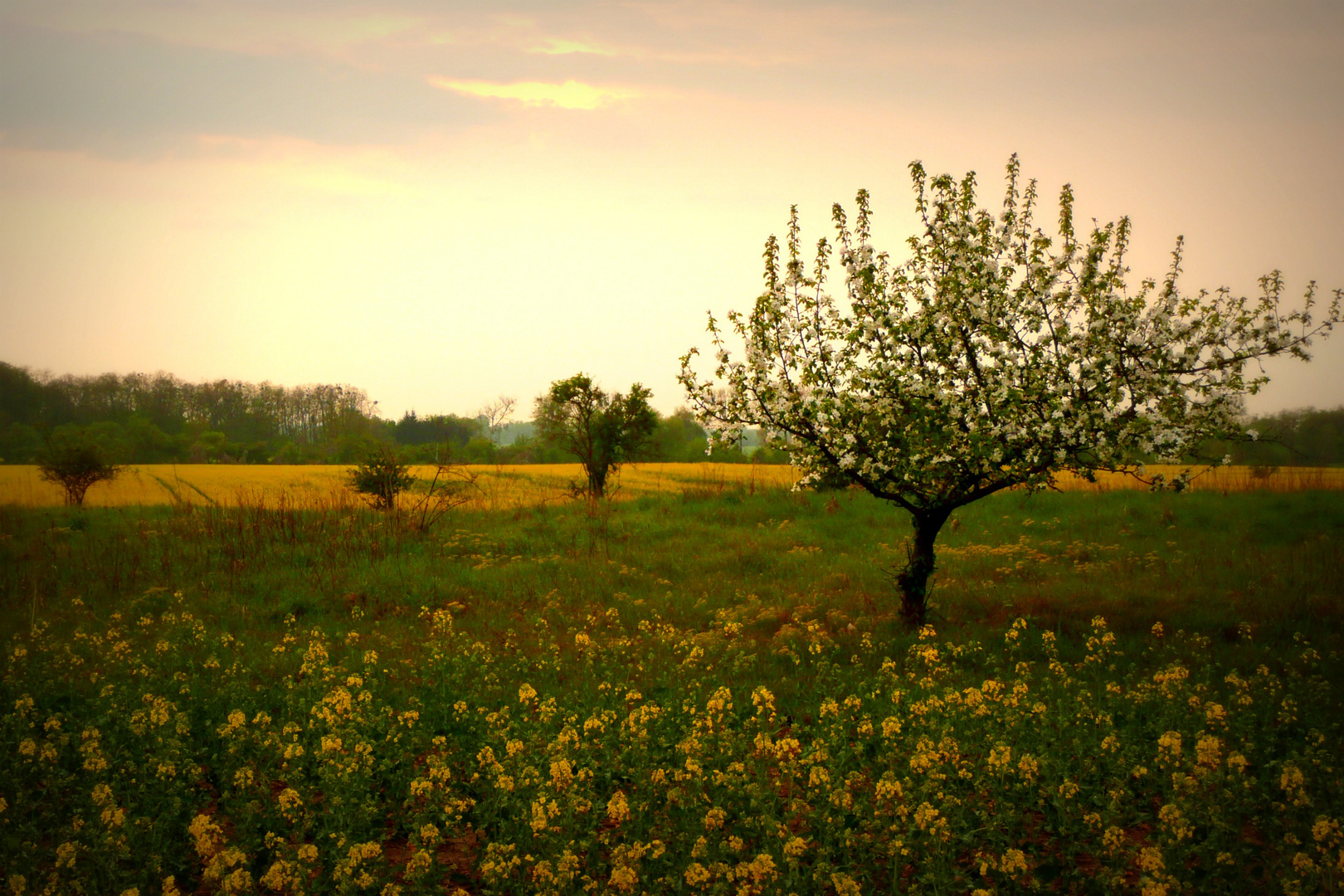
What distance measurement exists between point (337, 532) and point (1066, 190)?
15.2 meters

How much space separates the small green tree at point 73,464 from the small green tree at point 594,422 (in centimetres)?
1294

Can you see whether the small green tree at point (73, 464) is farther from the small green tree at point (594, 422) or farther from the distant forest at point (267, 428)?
the small green tree at point (594, 422)

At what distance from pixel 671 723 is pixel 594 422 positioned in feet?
62.4

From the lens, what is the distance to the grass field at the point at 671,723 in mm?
4496

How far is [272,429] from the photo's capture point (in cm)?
6012

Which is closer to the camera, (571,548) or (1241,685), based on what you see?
(1241,685)

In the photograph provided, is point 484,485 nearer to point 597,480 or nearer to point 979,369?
point 597,480

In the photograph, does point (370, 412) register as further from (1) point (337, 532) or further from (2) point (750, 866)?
(2) point (750, 866)

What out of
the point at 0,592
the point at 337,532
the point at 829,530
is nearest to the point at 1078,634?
the point at 829,530

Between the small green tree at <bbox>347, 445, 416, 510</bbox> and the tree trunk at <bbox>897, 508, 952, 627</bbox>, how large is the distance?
15.1 metres

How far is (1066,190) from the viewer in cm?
1034

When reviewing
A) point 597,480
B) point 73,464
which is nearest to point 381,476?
point 597,480

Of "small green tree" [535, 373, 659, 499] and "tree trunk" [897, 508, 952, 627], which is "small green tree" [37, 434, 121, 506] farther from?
"tree trunk" [897, 508, 952, 627]

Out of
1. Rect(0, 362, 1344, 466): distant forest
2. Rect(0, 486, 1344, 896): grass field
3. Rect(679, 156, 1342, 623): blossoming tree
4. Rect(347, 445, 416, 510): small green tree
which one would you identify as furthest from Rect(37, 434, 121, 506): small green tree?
Rect(679, 156, 1342, 623): blossoming tree
